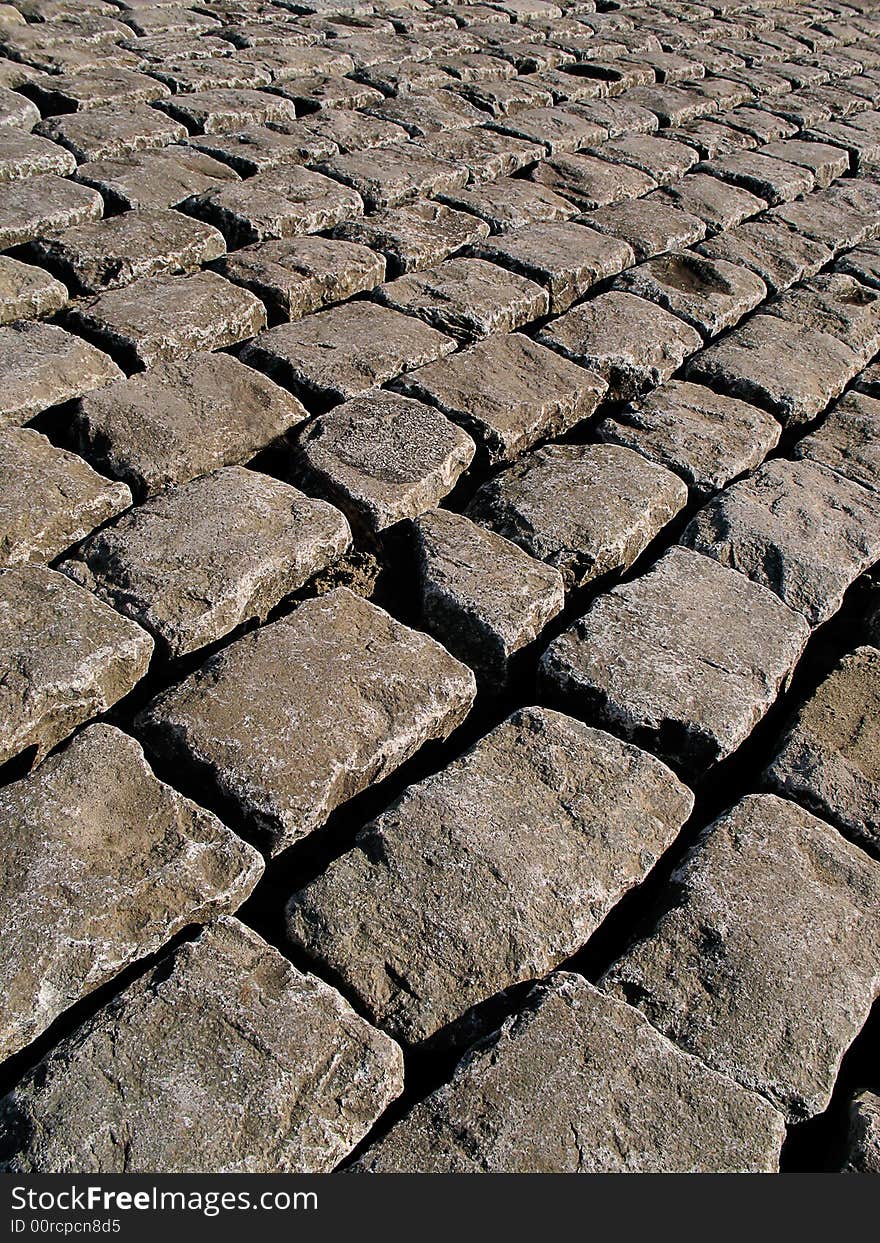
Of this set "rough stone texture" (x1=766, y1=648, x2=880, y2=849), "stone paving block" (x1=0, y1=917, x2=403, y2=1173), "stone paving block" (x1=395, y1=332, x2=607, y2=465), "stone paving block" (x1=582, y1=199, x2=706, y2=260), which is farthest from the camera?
"stone paving block" (x1=582, y1=199, x2=706, y2=260)

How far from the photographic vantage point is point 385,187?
393cm

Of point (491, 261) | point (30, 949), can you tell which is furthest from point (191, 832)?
point (491, 261)

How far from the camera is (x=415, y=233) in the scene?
3.67m

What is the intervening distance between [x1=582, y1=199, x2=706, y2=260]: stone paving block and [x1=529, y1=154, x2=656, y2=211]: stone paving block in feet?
0.28

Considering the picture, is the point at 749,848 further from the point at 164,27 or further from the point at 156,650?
the point at 164,27

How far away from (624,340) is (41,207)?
1.75 m

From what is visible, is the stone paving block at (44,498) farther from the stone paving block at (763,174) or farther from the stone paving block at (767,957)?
the stone paving block at (763,174)

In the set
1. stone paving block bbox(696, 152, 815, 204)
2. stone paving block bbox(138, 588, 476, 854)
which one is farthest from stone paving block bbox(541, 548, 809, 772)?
stone paving block bbox(696, 152, 815, 204)

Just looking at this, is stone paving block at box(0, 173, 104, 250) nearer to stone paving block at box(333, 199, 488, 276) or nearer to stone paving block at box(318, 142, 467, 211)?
stone paving block at box(333, 199, 488, 276)

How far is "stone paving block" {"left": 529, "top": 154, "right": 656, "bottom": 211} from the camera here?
425cm

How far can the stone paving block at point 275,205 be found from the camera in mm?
3535

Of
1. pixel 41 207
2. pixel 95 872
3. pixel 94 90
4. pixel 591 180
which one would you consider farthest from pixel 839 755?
pixel 94 90

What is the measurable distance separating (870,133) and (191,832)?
17.0ft

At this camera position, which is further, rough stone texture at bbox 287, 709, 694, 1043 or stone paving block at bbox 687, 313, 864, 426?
stone paving block at bbox 687, 313, 864, 426
